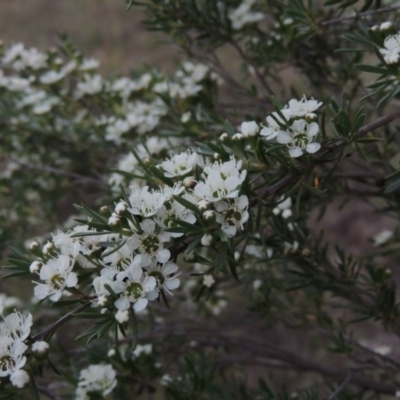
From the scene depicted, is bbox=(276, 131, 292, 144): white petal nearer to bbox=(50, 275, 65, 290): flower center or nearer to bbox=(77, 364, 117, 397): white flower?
bbox=(50, 275, 65, 290): flower center

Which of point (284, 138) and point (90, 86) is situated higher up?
point (90, 86)

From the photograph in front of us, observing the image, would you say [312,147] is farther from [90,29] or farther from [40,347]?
[90,29]

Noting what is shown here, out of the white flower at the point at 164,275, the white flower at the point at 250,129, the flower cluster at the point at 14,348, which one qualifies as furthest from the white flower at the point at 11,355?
the white flower at the point at 250,129

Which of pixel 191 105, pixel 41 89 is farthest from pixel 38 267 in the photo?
pixel 41 89

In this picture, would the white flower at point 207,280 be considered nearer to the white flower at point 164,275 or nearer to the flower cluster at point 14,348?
the white flower at point 164,275

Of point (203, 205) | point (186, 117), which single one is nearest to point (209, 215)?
point (203, 205)
